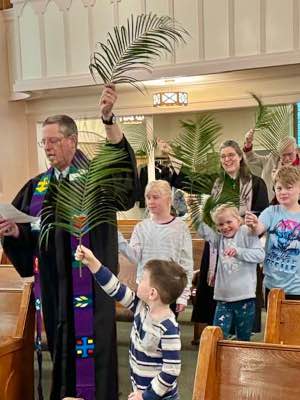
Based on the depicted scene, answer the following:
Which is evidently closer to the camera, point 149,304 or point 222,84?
point 149,304

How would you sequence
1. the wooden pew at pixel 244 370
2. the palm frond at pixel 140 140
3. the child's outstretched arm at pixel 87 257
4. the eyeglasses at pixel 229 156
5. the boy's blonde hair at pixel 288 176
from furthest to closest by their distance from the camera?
the palm frond at pixel 140 140
the eyeglasses at pixel 229 156
the boy's blonde hair at pixel 288 176
the child's outstretched arm at pixel 87 257
the wooden pew at pixel 244 370

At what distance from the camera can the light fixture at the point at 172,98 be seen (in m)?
6.43

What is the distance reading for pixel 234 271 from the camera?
336 cm

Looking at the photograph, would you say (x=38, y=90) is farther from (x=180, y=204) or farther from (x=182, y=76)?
(x=180, y=204)

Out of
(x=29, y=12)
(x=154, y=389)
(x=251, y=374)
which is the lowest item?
(x=154, y=389)

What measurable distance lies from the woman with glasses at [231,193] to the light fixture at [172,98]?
275 centimetres

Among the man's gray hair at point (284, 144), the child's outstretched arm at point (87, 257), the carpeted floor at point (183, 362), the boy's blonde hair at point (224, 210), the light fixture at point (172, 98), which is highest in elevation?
the light fixture at point (172, 98)

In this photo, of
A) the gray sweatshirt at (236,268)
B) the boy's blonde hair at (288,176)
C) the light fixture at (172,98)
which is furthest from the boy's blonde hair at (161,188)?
the light fixture at (172,98)

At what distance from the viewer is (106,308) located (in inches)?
108

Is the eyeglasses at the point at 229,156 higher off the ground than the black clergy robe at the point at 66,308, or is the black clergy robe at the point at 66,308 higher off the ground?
the eyeglasses at the point at 229,156

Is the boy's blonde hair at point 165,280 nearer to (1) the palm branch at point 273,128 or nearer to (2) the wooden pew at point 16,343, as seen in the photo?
(2) the wooden pew at point 16,343

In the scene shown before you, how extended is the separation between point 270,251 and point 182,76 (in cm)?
310

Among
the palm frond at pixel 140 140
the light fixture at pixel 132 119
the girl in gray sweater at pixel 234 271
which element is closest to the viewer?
the girl in gray sweater at pixel 234 271

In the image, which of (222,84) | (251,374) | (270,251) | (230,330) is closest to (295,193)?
(270,251)
